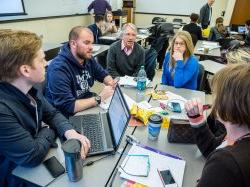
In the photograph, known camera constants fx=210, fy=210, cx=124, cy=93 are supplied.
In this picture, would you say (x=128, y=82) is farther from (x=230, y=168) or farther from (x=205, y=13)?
(x=205, y=13)

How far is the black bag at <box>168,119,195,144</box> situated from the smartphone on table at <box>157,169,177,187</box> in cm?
27

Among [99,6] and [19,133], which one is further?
[99,6]

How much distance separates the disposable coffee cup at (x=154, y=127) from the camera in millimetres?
1264

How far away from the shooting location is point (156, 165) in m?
1.11

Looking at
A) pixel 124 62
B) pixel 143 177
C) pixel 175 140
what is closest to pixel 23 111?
pixel 143 177

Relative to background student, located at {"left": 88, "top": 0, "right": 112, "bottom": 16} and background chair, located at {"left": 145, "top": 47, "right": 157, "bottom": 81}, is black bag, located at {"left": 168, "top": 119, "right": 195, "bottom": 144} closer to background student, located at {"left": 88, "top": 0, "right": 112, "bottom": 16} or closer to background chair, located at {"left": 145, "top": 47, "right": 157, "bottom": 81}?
background chair, located at {"left": 145, "top": 47, "right": 157, "bottom": 81}

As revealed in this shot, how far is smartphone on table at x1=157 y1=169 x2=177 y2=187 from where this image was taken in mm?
990

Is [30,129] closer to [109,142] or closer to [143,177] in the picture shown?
[109,142]

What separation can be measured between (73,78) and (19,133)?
86cm

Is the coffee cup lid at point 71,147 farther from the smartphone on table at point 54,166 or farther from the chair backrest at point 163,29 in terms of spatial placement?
the chair backrest at point 163,29

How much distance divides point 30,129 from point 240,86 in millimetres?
1073

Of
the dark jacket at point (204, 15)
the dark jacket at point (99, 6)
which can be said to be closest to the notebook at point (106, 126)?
the dark jacket at point (99, 6)

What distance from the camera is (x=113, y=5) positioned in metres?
8.03

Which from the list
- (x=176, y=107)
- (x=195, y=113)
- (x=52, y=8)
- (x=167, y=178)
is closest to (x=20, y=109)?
(x=167, y=178)
